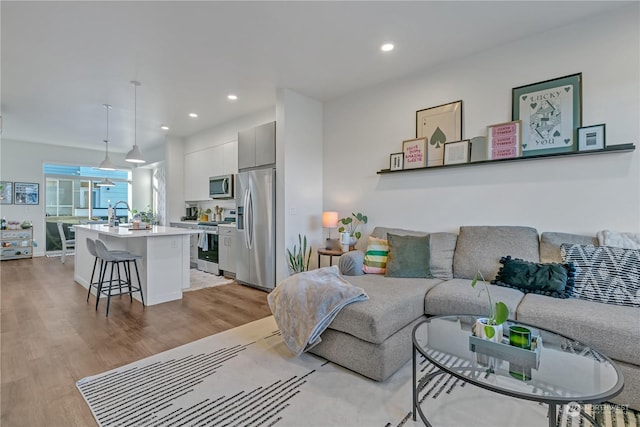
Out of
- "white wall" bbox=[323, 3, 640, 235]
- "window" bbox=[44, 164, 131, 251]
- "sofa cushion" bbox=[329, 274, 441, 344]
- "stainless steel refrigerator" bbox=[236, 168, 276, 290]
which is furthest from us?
"window" bbox=[44, 164, 131, 251]

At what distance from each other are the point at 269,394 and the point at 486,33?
3568 millimetres

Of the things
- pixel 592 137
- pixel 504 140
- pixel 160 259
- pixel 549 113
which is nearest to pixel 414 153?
pixel 504 140

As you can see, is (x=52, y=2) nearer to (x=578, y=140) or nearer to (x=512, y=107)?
(x=512, y=107)

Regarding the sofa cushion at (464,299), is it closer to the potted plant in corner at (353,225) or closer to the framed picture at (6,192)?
the potted plant in corner at (353,225)

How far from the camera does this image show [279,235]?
4168mm

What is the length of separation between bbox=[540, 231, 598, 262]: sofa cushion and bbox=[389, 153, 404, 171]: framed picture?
5.40 ft

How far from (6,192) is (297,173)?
7.25 metres

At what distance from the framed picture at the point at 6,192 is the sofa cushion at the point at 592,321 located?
9.74 m

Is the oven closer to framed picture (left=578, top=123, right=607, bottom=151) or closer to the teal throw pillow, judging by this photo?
the teal throw pillow

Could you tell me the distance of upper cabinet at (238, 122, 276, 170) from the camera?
4359 millimetres

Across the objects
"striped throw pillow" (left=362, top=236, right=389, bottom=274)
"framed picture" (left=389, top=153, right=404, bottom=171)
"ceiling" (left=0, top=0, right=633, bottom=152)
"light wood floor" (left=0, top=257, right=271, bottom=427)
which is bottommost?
"light wood floor" (left=0, top=257, right=271, bottom=427)

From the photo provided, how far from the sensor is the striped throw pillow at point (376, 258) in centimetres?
307

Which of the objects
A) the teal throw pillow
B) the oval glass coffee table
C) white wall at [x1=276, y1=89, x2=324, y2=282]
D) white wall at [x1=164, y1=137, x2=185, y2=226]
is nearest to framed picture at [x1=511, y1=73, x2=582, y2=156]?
the teal throw pillow

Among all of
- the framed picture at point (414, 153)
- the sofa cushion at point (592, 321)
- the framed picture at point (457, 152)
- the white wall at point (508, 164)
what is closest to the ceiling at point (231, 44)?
the white wall at point (508, 164)
